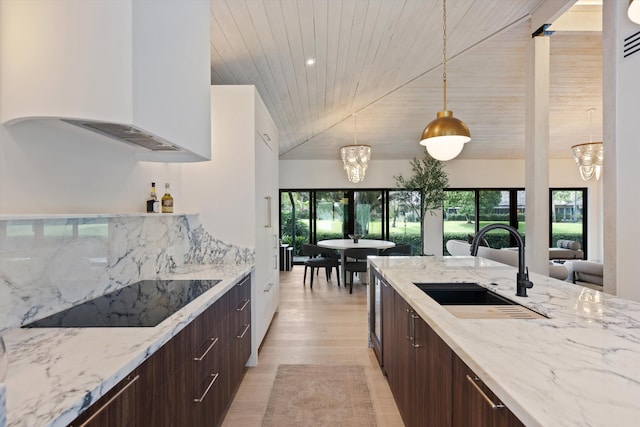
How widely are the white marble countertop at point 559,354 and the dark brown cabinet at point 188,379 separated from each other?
1101 millimetres

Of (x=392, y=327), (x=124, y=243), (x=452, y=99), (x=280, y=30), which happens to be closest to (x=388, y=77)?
(x=452, y=99)

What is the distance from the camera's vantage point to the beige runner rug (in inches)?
87.5

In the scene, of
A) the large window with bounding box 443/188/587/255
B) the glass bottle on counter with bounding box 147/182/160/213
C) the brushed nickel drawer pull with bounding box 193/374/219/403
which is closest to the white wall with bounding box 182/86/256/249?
the glass bottle on counter with bounding box 147/182/160/213

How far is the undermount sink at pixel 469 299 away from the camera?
168 centimetres

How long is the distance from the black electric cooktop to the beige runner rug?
1.05 meters

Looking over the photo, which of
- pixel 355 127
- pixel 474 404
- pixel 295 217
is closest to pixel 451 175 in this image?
pixel 355 127

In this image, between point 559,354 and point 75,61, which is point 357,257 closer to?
point 559,354

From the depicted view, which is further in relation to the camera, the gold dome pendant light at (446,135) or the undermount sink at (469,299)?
the gold dome pendant light at (446,135)

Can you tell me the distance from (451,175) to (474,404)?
25.3 ft

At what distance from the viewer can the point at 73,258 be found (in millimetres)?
1647

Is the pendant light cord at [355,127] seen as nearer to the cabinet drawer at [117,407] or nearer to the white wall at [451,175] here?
the white wall at [451,175]

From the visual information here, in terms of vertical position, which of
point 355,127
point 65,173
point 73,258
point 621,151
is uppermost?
point 355,127

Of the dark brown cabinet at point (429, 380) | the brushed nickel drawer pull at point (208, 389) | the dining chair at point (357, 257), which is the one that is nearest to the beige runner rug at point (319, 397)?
the dark brown cabinet at point (429, 380)

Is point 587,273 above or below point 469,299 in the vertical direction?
below
